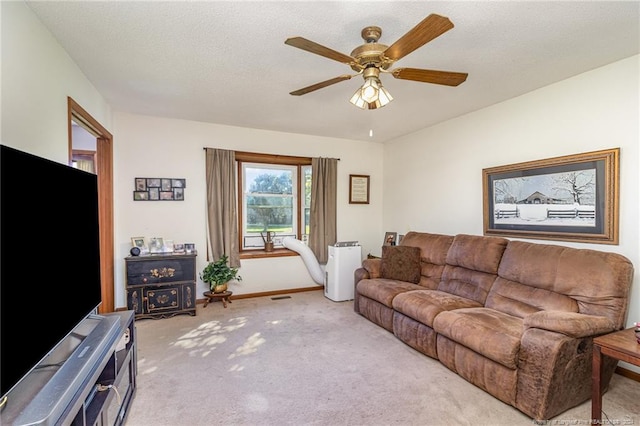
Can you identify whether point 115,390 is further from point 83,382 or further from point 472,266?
point 472,266

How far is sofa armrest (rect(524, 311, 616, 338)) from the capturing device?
6.37 feet

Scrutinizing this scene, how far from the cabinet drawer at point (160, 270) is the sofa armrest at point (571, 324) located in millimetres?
3500

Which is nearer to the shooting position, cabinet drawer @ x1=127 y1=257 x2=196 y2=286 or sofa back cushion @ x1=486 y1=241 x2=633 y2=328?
sofa back cushion @ x1=486 y1=241 x2=633 y2=328

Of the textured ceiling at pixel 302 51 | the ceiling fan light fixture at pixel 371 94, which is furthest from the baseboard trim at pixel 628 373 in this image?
the ceiling fan light fixture at pixel 371 94

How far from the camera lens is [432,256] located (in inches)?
150

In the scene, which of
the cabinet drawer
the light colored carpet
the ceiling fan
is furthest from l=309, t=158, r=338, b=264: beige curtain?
the ceiling fan

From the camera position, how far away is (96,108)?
3197mm

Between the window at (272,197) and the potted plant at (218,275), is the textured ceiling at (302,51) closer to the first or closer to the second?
the window at (272,197)

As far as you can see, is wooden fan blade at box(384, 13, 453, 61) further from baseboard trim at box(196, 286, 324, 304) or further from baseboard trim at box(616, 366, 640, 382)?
baseboard trim at box(196, 286, 324, 304)

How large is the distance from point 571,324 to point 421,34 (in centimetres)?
194

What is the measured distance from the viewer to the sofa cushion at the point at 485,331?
2119 mm

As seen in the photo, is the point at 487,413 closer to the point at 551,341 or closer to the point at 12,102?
the point at 551,341

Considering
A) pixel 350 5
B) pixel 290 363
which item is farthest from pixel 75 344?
pixel 350 5

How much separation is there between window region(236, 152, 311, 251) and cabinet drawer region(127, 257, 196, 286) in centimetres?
108
